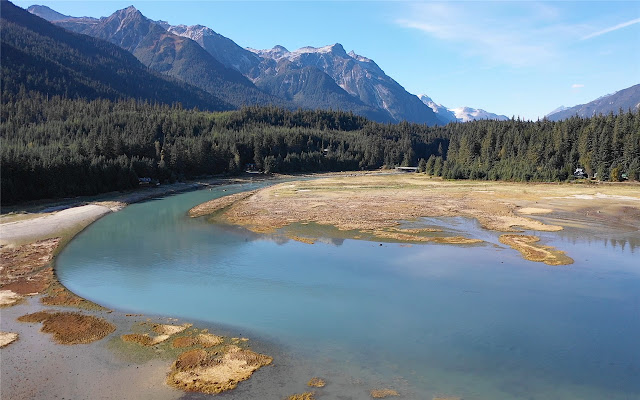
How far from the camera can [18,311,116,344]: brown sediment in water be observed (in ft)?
62.6

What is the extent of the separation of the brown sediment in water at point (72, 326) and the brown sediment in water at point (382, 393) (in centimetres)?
1253

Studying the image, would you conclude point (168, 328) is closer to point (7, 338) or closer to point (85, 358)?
point (85, 358)

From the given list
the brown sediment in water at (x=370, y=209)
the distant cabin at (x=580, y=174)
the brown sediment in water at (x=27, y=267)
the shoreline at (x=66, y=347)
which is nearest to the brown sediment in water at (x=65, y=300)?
the shoreline at (x=66, y=347)

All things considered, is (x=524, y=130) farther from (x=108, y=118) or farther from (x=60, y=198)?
(x=108, y=118)

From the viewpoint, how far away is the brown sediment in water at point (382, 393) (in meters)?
14.6

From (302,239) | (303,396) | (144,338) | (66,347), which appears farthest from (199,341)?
(302,239)

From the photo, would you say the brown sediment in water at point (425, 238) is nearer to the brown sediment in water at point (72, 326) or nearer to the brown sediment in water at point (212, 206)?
the brown sediment in water at point (72, 326)

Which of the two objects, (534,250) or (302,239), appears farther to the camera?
(302,239)

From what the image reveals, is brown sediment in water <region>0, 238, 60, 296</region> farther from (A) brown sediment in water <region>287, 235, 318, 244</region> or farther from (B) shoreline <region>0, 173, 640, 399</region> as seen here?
(A) brown sediment in water <region>287, 235, 318, 244</region>

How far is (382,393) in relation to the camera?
48.4 ft

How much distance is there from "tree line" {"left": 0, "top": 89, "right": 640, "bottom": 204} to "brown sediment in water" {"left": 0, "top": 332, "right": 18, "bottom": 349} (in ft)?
156

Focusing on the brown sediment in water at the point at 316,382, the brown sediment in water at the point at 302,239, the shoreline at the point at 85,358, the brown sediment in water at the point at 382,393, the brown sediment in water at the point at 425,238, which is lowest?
the shoreline at the point at 85,358

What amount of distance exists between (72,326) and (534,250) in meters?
32.8

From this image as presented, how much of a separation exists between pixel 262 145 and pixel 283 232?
108 m
